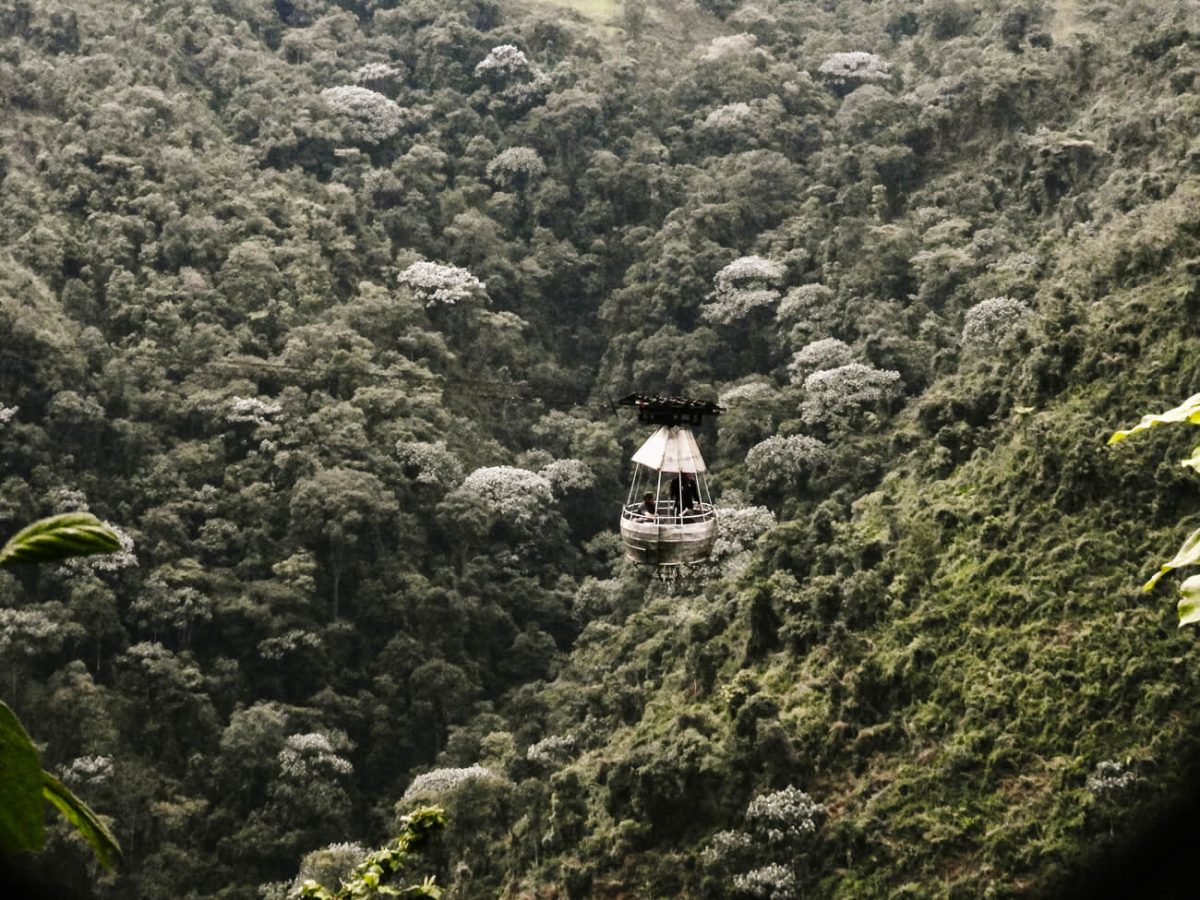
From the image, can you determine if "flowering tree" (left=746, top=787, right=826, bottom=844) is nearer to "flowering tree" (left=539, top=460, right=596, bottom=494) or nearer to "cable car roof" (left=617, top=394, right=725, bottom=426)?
"cable car roof" (left=617, top=394, right=725, bottom=426)

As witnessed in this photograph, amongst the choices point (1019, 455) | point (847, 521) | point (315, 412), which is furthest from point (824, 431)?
point (315, 412)

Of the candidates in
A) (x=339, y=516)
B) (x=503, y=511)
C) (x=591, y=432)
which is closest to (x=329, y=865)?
(x=339, y=516)

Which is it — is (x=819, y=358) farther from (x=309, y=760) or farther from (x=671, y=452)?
(x=671, y=452)

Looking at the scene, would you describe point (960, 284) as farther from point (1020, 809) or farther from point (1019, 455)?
point (1020, 809)

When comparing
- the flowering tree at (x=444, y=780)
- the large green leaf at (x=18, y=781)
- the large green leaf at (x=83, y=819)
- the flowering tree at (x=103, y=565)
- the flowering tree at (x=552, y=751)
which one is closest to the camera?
the large green leaf at (x=18, y=781)

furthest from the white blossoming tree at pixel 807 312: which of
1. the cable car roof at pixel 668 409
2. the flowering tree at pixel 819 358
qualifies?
the cable car roof at pixel 668 409

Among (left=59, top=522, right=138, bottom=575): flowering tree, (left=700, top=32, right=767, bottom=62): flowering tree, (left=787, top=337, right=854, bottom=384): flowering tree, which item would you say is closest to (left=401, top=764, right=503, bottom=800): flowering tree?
(left=59, top=522, right=138, bottom=575): flowering tree

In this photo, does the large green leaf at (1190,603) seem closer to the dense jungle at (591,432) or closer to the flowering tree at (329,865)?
the dense jungle at (591,432)
